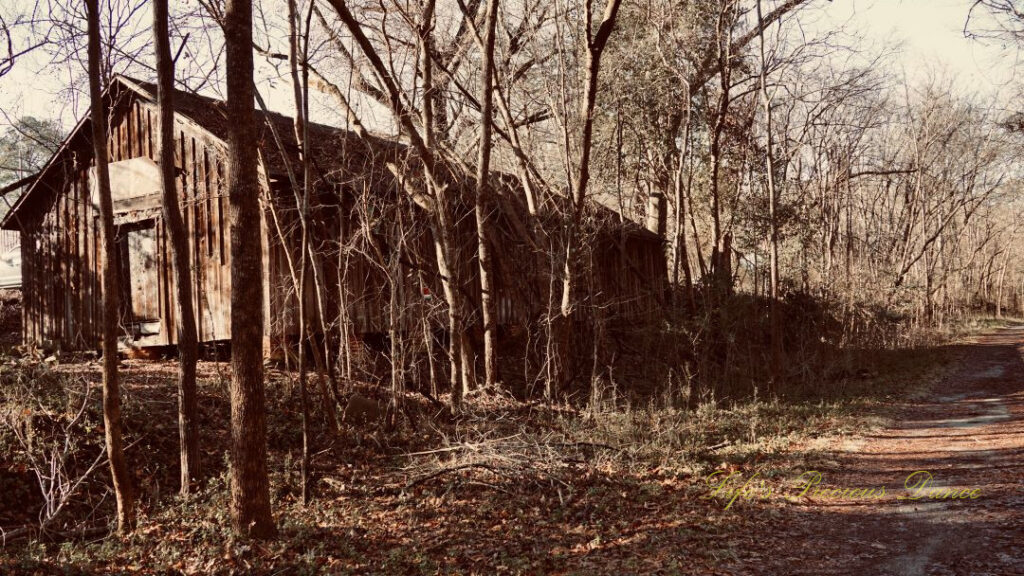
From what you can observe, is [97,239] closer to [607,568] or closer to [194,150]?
[194,150]

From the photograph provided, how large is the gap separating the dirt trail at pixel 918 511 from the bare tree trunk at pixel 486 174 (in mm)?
5980

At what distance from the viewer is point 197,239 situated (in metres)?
13.4

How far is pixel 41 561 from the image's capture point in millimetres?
6164

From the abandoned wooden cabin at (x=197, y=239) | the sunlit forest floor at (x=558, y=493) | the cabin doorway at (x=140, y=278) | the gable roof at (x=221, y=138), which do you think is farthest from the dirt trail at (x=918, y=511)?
the cabin doorway at (x=140, y=278)

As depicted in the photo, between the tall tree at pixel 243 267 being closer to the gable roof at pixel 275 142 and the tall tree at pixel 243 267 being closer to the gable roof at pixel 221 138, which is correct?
the gable roof at pixel 275 142

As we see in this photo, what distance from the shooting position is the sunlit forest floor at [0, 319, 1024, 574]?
19.5ft

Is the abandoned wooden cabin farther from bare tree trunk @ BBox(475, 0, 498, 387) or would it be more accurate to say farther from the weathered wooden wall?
bare tree trunk @ BBox(475, 0, 498, 387)

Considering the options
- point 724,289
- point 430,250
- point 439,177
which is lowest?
point 724,289

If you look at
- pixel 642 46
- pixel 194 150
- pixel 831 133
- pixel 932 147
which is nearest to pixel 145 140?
pixel 194 150

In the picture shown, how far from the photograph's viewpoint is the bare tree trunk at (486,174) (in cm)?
1106

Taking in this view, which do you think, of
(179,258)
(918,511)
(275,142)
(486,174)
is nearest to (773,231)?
(486,174)

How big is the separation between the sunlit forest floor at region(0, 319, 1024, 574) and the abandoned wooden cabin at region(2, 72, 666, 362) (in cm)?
174

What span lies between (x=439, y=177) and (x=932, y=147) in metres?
29.9

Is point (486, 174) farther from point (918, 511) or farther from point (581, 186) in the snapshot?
point (918, 511)
